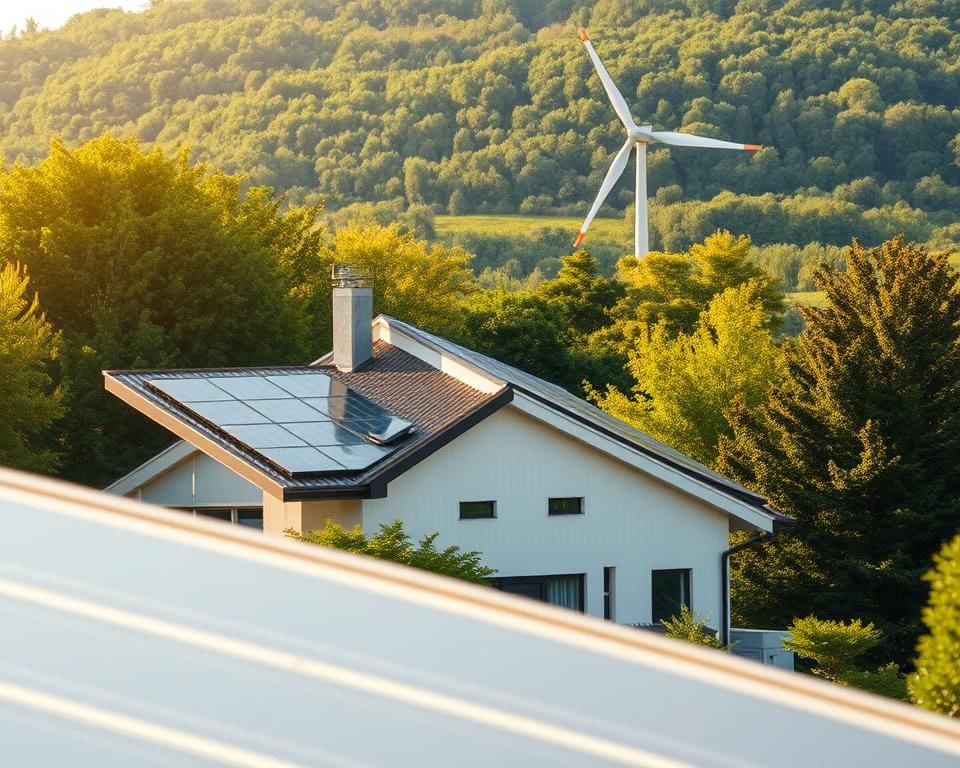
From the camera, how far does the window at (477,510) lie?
28328 millimetres

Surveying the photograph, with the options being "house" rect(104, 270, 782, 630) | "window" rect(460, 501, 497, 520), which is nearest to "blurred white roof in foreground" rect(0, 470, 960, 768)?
"house" rect(104, 270, 782, 630)

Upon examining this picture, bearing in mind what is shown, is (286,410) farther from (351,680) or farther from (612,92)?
(612,92)

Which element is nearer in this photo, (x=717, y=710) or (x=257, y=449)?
(x=717, y=710)

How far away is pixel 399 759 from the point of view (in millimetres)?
1412

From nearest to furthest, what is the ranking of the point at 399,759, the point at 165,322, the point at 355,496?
the point at 399,759 → the point at 355,496 → the point at 165,322

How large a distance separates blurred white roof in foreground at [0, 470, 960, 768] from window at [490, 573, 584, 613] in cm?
2632

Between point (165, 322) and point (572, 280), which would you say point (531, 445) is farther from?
point (572, 280)

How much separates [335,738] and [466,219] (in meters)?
144

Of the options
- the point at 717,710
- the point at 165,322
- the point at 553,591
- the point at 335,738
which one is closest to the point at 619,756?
the point at 717,710

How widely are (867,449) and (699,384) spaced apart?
11.5 meters

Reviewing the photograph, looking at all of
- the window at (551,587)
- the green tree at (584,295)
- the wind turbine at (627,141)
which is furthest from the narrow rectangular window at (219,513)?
the green tree at (584,295)

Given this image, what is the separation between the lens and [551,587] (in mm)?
28375

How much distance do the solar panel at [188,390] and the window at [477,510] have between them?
4673 mm

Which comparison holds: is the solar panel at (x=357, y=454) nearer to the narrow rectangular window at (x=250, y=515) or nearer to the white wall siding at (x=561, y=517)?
the white wall siding at (x=561, y=517)
